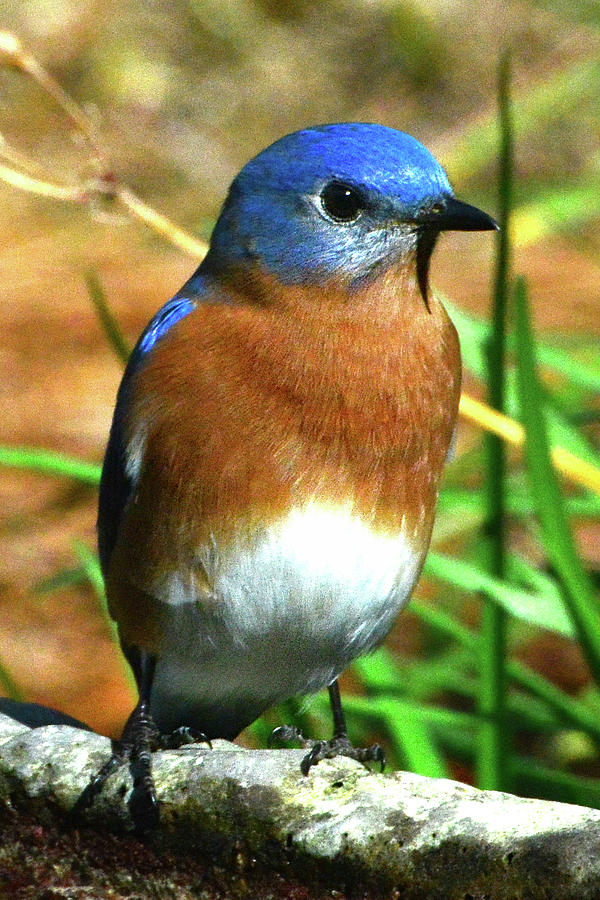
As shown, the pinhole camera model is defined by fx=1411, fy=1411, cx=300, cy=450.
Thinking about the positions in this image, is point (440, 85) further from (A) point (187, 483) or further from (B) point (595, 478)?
(A) point (187, 483)

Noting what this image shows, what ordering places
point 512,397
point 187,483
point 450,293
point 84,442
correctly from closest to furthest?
point 187,483, point 512,397, point 84,442, point 450,293

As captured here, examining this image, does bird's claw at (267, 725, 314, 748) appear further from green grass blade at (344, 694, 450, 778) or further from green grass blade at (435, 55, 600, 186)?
green grass blade at (435, 55, 600, 186)

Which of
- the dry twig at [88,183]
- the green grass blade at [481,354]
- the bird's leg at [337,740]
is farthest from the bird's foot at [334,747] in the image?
the green grass blade at [481,354]

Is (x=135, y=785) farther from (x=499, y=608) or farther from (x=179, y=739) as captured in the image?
(x=499, y=608)

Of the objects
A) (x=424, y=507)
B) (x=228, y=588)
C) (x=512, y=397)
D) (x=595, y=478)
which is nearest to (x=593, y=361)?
(x=512, y=397)

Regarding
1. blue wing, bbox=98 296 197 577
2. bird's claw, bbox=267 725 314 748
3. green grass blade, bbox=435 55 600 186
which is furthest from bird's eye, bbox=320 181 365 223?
green grass blade, bbox=435 55 600 186

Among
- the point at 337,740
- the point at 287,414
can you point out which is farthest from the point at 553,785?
the point at 287,414

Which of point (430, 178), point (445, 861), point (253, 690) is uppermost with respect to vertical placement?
point (430, 178)
